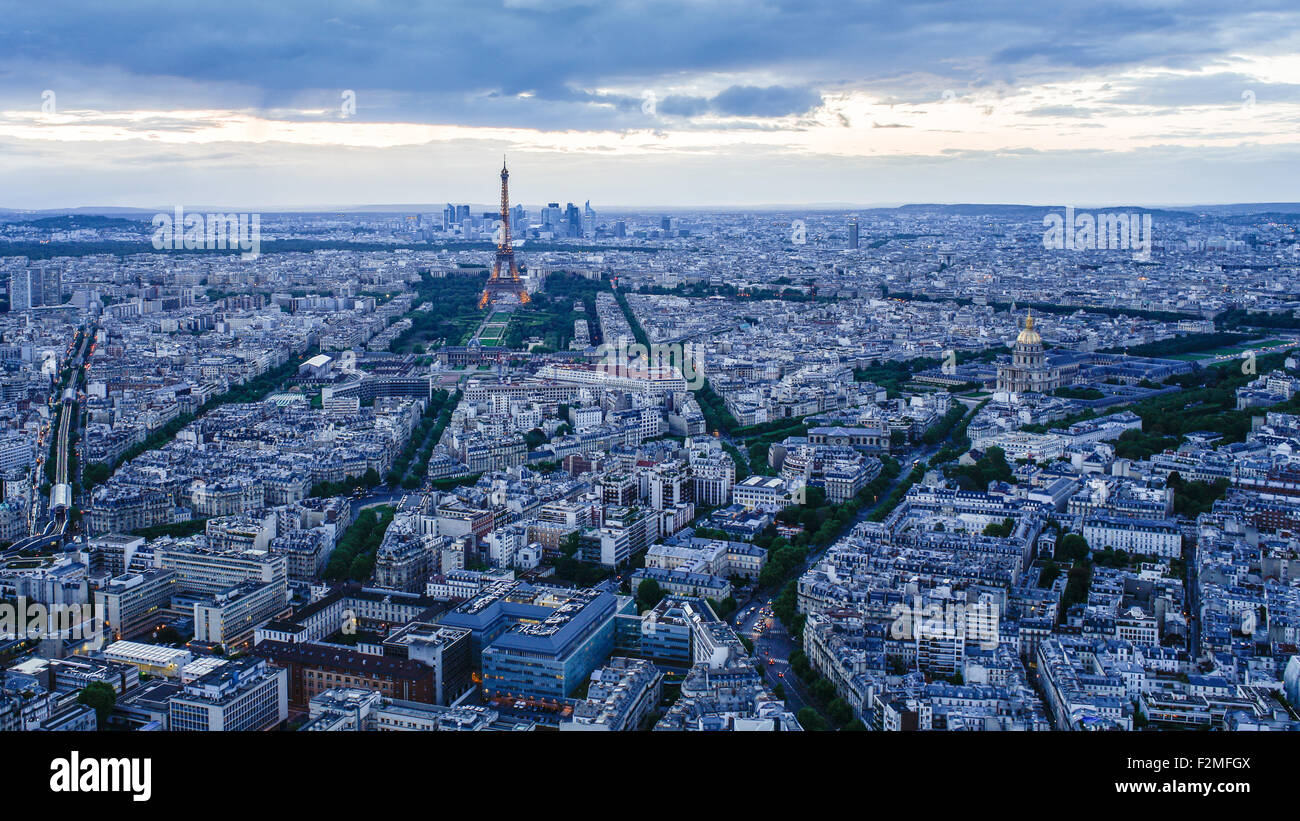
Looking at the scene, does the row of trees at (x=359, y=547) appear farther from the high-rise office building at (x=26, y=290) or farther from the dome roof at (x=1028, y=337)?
the high-rise office building at (x=26, y=290)

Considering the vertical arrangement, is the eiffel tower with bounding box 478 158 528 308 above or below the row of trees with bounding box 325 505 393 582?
above

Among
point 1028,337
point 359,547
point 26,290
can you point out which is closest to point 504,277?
point 26,290

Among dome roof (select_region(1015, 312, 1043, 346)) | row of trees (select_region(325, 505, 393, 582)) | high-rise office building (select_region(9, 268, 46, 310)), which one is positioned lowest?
row of trees (select_region(325, 505, 393, 582))

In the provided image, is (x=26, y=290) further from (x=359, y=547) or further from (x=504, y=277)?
(x=359, y=547)

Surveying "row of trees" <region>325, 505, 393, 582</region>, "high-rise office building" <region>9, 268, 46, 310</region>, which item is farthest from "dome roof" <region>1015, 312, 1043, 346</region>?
"high-rise office building" <region>9, 268, 46, 310</region>

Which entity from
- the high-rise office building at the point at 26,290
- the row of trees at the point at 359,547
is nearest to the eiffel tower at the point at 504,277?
the high-rise office building at the point at 26,290

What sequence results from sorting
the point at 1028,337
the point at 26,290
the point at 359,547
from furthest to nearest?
the point at 26,290 → the point at 1028,337 → the point at 359,547

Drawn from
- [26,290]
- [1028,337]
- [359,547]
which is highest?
[26,290]

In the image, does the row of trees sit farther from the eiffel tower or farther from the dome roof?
the eiffel tower

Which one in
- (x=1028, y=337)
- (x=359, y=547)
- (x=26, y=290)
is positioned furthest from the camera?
(x=26, y=290)

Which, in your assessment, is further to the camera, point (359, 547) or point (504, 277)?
point (504, 277)

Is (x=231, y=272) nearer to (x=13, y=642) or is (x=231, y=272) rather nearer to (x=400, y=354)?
(x=400, y=354)

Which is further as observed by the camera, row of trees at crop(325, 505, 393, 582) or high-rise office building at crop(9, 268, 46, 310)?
high-rise office building at crop(9, 268, 46, 310)
